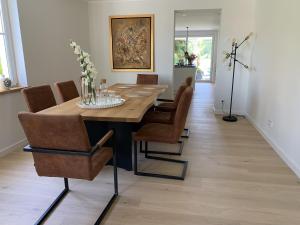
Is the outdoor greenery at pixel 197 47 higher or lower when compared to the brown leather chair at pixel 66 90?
higher

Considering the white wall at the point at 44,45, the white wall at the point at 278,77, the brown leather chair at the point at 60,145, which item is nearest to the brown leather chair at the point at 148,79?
the white wall at the point at 44,45

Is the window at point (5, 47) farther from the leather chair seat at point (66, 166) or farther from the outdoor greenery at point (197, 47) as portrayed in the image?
the outdoor greenery at point (197, 47)

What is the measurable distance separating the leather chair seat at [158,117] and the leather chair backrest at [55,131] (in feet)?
4.59

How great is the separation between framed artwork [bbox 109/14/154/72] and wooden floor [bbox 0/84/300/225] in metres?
2.59

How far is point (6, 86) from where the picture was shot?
10.1ft

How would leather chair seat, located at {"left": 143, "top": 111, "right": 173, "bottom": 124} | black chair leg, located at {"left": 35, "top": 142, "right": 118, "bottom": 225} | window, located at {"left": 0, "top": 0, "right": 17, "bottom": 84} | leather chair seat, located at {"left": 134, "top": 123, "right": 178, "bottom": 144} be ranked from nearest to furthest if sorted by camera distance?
black chair leg, located at {"left": 35, "top": 142, "right": 118, "bottom": 225}, leather chair seat, located at {"left": 134, "top": 123, "right": 178, "bottom": 144}, leather chair seat, located at {"left": 143, "top": 111, "right": 173, "bottom": 124}, window, located at {"left": 0, "top": 0, "right": 17, "bottom": 84}

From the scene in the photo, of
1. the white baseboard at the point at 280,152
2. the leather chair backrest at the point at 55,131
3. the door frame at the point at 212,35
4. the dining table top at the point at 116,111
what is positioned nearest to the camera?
the leather chair backrest at the point at 55,131

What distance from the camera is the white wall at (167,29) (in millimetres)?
4418

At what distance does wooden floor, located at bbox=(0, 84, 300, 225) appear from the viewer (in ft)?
6.08

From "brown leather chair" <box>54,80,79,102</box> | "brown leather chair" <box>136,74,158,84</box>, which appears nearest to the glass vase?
"brown leather chair" <box>54,80,79,102</box>

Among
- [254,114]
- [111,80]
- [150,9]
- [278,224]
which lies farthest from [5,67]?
[254,114]

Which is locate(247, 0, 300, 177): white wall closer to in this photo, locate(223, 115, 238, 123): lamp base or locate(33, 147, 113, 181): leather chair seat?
locate(223, 115, 238, 123): lamp base

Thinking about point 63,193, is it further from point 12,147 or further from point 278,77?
point 278,77

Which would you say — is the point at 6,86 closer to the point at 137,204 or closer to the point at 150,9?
the point at 137,204
